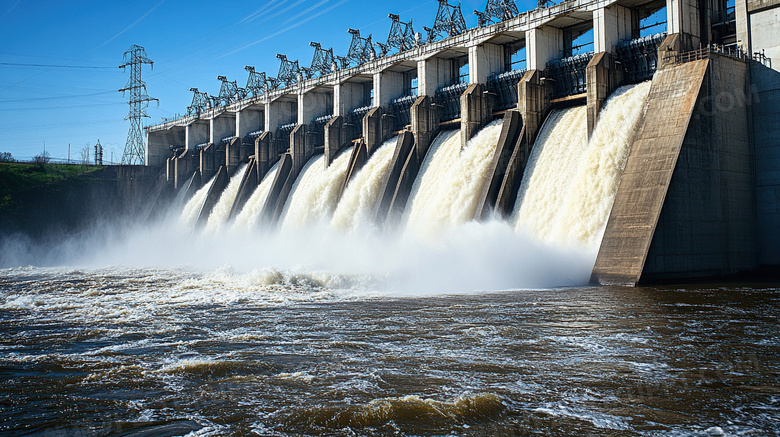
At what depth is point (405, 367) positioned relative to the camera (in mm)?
8547

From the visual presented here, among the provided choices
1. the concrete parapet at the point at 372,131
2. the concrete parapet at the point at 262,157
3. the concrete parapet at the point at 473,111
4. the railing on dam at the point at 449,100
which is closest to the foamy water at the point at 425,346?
the concrete parapet at the point at 473,111

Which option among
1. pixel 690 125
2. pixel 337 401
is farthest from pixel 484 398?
pixel 690 125

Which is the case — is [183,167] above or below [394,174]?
above

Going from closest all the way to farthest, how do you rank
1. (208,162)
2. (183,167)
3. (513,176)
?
(513,176)
(208,162)
(183,167)

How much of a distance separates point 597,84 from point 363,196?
42.1ft

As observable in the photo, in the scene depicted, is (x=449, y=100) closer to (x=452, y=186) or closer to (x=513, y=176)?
(x=452, y=186)

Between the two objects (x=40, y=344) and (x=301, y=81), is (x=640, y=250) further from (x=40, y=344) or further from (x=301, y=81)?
(x=301, y=81)

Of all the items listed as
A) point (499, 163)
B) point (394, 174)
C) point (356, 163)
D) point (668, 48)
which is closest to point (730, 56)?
point (668, 48)

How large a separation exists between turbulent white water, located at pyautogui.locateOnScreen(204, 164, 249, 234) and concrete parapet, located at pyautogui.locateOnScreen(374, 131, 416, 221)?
51.8ft

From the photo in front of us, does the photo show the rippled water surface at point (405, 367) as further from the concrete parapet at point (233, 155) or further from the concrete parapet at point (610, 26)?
the concrete parapet at point (233, 155)

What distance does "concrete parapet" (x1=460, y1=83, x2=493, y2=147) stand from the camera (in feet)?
91.7

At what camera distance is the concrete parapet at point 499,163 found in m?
24.2

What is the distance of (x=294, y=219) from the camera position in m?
34.3

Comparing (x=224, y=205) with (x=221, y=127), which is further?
(x=221, y=127)
